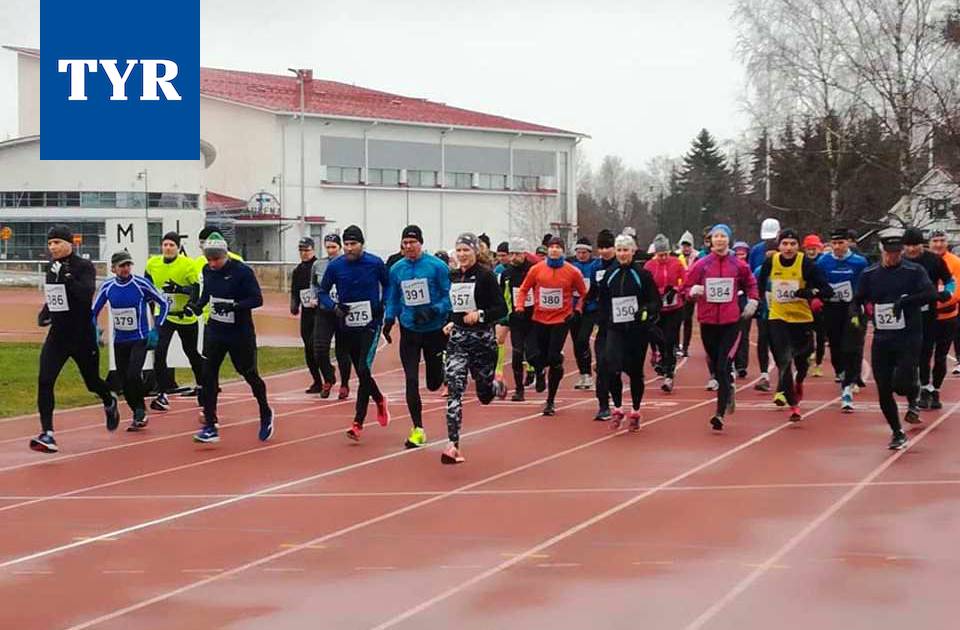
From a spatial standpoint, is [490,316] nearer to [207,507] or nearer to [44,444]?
[207,507]

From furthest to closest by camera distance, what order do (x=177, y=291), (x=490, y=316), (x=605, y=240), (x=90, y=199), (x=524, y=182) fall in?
(x=524, y=182) → (x=90, y=199) → (x=177, y=291) → (x=605, y=240) → (x=490, y=316)

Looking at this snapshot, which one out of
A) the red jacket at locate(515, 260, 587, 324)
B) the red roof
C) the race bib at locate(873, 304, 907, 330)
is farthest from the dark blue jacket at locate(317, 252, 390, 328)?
the red roof

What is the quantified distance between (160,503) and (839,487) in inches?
191

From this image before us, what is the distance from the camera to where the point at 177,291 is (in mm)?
16094

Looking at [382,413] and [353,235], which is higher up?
[353,235]

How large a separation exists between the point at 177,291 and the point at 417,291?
4275mm

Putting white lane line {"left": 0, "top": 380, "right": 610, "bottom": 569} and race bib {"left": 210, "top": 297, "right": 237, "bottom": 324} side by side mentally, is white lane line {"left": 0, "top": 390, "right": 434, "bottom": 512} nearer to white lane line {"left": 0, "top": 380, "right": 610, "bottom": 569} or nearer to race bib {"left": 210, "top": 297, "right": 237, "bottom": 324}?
white lane line {"left": 0, "top": 380, "right": 610, "bottom": 569}

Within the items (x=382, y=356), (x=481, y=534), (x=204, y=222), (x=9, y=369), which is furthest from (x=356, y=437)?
(x=204, y=222)

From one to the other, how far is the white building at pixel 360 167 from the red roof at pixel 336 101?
131 mm

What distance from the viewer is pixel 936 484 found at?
10734mm

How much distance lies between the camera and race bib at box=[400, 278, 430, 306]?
12.8 metres

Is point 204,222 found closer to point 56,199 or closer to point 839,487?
point 56,199

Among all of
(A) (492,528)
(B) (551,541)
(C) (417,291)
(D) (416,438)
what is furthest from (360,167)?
(B) (551,541)

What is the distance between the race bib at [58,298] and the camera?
1333cm
